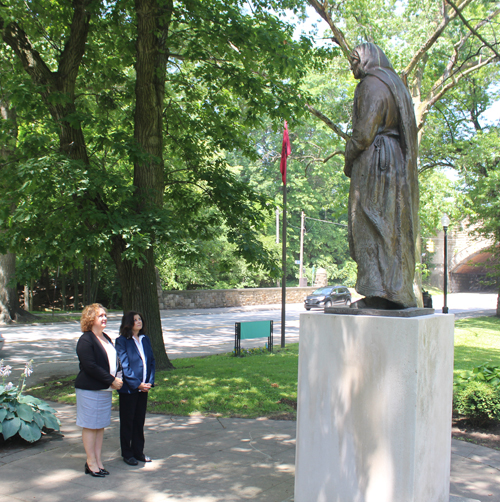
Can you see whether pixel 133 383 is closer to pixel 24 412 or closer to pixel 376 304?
pixel 24 412

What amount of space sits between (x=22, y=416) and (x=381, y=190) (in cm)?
488

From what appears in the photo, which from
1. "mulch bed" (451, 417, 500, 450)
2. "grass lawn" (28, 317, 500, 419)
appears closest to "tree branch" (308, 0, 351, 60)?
"grass lawn" (28, 317, 500, 419)

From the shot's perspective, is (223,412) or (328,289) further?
(328,289)

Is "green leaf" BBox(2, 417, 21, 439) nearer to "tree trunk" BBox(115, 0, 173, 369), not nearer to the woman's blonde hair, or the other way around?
the woman's blonde hair

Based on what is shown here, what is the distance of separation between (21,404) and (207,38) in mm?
7511

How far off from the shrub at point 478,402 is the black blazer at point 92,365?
4773mm

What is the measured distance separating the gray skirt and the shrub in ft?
15.6

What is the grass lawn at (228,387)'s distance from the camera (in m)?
8.18

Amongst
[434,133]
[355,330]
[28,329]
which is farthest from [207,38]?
[434,133]

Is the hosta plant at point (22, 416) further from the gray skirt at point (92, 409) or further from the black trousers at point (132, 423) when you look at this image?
the black trousers at point (132, 423)

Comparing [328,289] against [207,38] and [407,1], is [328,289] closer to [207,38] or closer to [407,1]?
[407,1]

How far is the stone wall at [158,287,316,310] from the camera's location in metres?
32.7

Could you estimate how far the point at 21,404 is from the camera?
6.39 metres

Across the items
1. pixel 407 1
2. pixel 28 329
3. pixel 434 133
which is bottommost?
pixel 28 329
